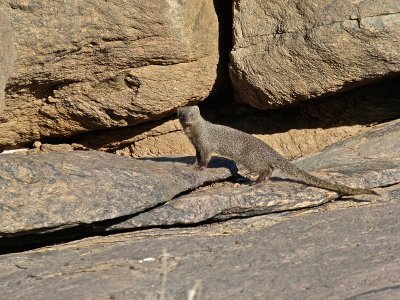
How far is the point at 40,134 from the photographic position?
8117 millimetres

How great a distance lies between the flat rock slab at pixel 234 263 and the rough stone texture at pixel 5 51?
169 cm

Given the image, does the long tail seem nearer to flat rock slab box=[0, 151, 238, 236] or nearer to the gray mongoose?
the gray mongoose

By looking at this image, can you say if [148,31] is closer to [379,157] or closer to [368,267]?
[379,157]

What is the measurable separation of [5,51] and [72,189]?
5.23ft

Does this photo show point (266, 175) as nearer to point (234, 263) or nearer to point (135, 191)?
point (135, 191)

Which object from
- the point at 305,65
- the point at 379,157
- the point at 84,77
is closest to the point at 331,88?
the point at 305,65

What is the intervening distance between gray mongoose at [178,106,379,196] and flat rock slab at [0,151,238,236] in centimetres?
62

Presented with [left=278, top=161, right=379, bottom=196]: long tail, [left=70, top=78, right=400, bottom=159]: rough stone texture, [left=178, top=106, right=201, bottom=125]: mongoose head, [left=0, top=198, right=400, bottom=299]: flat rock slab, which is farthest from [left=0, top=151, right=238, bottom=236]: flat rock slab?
[left=70, top=78, right=400, bottom=159]: rough stone texture

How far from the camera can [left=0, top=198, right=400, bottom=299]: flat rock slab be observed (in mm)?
4685

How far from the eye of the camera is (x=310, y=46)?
300 inches

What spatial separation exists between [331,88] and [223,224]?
225cm

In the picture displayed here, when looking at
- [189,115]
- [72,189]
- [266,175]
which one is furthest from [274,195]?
[72,189]

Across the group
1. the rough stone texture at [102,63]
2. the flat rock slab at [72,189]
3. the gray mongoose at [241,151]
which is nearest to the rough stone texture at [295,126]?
the rough stone texture at [102,63]

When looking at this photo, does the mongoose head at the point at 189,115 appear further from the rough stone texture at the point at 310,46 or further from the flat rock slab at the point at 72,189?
the rough stone texture at the point at 310,46
